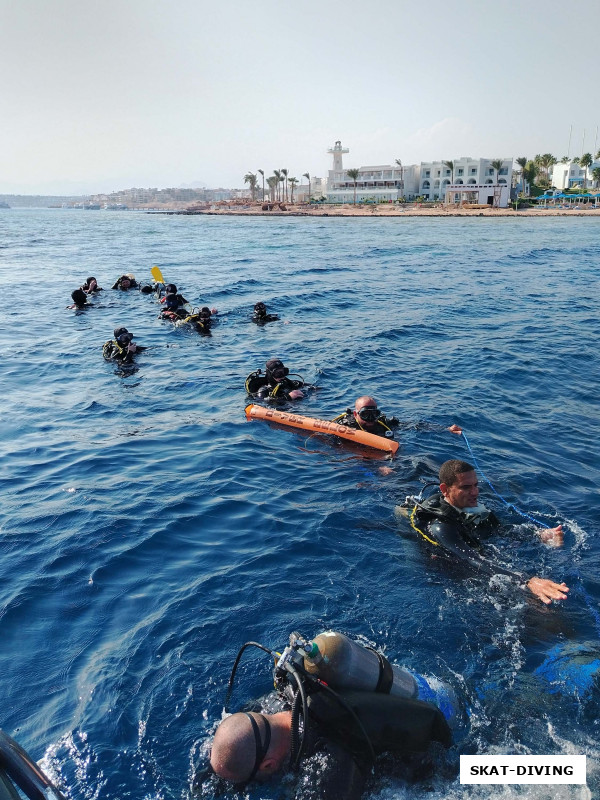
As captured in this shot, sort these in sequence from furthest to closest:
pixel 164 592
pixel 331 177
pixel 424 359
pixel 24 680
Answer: pixel 331 177
pixel 424 359
pixel 164 592
pixel 24 680

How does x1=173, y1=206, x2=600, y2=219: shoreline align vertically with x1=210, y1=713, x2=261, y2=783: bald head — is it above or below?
below

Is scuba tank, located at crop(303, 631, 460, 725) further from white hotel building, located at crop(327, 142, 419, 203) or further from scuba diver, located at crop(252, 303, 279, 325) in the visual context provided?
white hotel building, located at crop(327, 142, 419, 203)

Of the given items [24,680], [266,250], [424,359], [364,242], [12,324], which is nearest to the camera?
→ [24,680]

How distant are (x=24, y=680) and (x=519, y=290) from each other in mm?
24574

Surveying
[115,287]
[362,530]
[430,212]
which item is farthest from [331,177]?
[362,530]

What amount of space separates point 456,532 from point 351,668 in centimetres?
269

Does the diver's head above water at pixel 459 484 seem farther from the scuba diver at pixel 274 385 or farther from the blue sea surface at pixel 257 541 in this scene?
the scuba diver at pixel 274 385

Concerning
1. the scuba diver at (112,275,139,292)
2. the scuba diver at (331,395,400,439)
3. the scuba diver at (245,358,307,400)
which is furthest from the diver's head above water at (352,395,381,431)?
the scuba diver at (112,275,139,292)

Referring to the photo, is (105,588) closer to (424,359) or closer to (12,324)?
(424,359)

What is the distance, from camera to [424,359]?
15148mm

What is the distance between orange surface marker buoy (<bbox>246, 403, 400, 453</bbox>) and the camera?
919cm

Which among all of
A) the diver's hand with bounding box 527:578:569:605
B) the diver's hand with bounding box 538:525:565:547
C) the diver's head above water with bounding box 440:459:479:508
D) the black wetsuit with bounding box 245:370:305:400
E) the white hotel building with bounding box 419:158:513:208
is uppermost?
the white hotel building with bounding box 419:158:513:208

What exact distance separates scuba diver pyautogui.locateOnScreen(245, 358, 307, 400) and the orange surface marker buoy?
1.61 ft

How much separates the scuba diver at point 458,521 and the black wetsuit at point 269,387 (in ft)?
18.5
